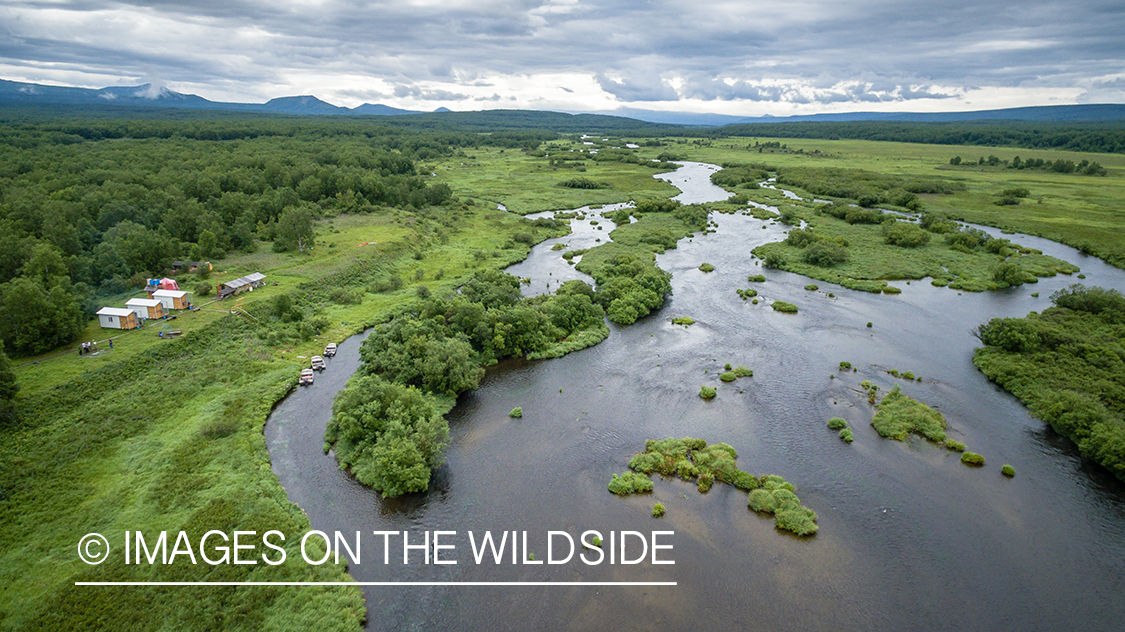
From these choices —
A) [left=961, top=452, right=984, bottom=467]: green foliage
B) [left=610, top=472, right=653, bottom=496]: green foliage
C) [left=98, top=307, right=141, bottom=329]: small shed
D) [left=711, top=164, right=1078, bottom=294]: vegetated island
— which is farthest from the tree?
[left=711, top=164, right=1078, bottom=294]: vegetated island

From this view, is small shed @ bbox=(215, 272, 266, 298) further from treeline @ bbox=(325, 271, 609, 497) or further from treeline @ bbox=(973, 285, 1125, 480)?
treeline @ bbox=(973, 285, 1125, 480)

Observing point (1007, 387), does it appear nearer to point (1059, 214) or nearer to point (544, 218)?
point (544, 218)

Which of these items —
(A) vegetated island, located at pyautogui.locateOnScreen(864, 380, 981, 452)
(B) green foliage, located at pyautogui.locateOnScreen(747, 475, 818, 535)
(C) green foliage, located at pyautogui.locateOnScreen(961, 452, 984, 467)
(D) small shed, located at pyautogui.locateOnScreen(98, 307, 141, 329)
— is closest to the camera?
(B) green foliage, located at pyautogui.locateOnScreen(747, 475, 818, 535)

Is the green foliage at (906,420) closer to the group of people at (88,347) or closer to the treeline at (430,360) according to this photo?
the treeline at (430,360)

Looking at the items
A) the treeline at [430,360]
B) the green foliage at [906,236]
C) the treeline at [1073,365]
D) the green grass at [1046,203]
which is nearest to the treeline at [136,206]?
the treeline at [430,360]

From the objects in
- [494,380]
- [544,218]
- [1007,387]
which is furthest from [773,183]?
[494,380]
